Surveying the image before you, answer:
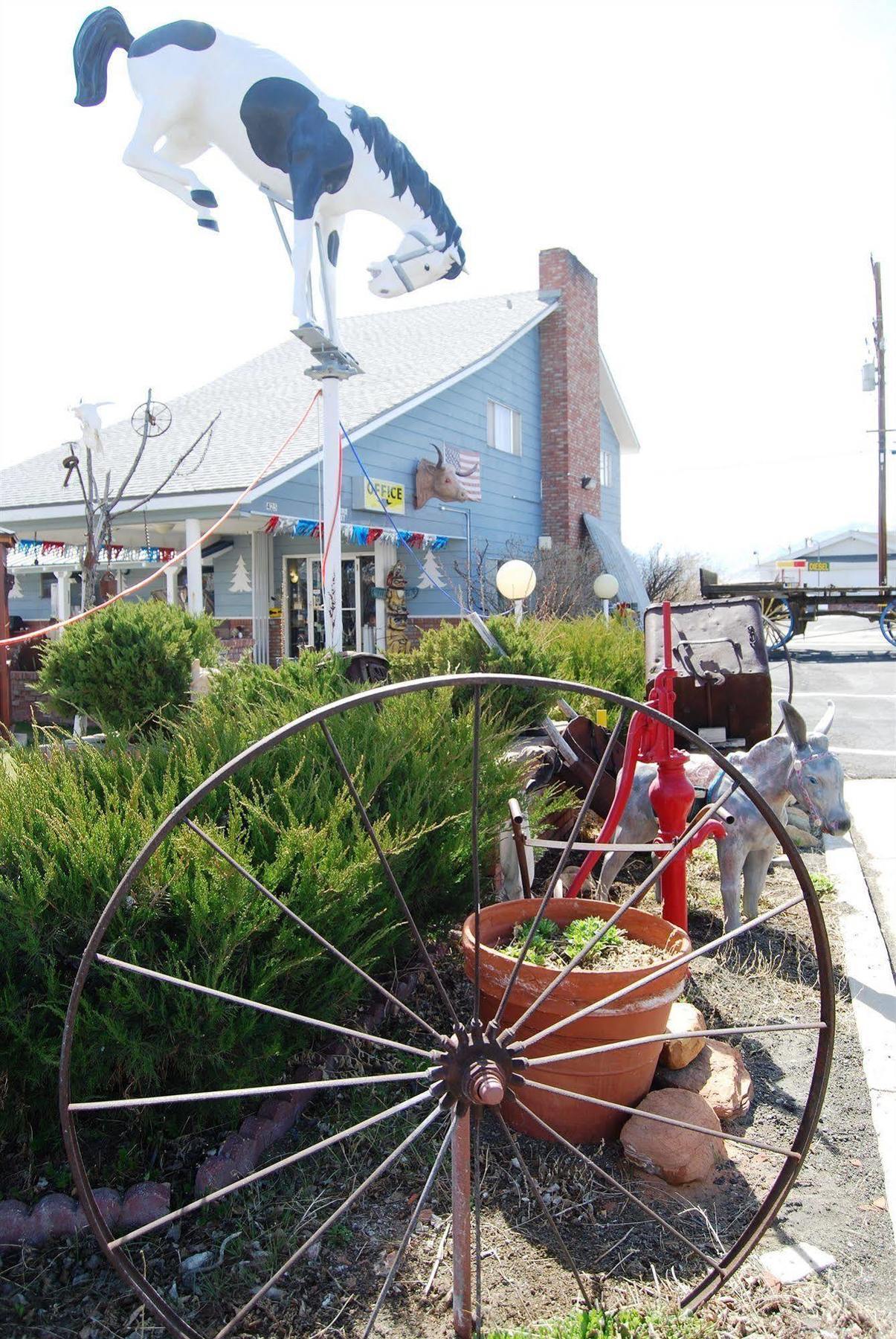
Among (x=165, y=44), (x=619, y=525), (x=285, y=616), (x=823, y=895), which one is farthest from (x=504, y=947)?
(x=619, y=525)

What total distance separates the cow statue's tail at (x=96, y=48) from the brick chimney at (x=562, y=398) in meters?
12.6

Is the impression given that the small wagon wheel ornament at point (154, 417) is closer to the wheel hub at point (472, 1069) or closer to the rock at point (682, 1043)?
the rock at point (682, 1043)

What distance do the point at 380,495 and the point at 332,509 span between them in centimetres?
624

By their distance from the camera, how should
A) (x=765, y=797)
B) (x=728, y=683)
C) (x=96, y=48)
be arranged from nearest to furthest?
1. (x=765, y=797)
2. (x=728, y=683)
3. (x=96, y=48)

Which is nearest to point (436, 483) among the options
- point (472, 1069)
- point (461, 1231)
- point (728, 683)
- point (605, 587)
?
point (605, 587)

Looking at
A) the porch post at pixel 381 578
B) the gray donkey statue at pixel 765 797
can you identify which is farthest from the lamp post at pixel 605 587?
the gray donkey statue at pixel 765 797

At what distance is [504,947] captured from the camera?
9.93 ft

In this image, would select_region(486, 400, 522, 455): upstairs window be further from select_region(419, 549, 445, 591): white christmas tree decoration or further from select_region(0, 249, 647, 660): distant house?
select_region(419, 549, 445, 591): white christmas tree decoration

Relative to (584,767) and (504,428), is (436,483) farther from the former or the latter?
(584,767)

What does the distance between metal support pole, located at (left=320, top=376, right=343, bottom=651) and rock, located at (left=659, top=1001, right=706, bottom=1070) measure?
4.09m

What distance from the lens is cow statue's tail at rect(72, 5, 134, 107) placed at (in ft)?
21.1

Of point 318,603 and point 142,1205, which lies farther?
point 318,603

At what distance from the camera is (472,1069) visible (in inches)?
73.3

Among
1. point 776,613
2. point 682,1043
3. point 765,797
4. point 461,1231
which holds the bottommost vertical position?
point 682,1043
